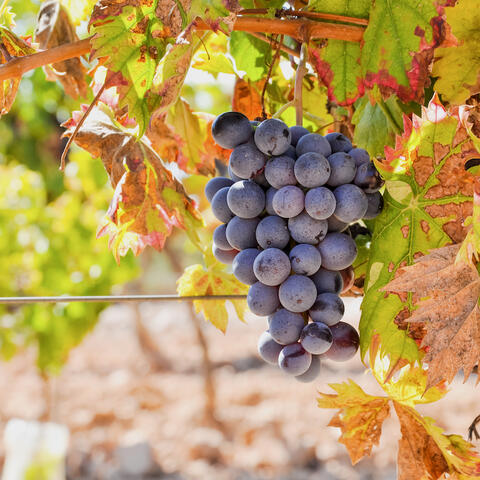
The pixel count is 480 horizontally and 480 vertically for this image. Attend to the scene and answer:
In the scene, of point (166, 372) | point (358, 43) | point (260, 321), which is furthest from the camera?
point (260, 321)

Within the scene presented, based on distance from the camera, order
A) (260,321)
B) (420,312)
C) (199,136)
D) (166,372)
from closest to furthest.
A: 1. (420,312)
2. (199,136)
3. (166,372)
4. (260,321)

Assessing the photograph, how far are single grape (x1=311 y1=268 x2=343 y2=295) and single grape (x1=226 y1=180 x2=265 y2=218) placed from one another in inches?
3.4

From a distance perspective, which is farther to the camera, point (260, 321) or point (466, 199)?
point (260, 321)

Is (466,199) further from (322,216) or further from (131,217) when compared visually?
(131,217)

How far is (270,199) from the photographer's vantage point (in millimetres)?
557

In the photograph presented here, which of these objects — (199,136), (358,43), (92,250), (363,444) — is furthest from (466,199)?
(92,250)

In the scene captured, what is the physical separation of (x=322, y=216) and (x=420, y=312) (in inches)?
4.7

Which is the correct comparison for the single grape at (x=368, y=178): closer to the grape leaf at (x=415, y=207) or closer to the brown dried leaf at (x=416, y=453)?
the grape leaf at (x=415, y=207)

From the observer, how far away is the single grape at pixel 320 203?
523 mm

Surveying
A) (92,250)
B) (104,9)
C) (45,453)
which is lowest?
(45,453)

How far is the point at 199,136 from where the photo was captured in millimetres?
878

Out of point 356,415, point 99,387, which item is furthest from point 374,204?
point 99,387

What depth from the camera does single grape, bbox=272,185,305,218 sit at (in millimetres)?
529

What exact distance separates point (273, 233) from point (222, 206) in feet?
0.24
